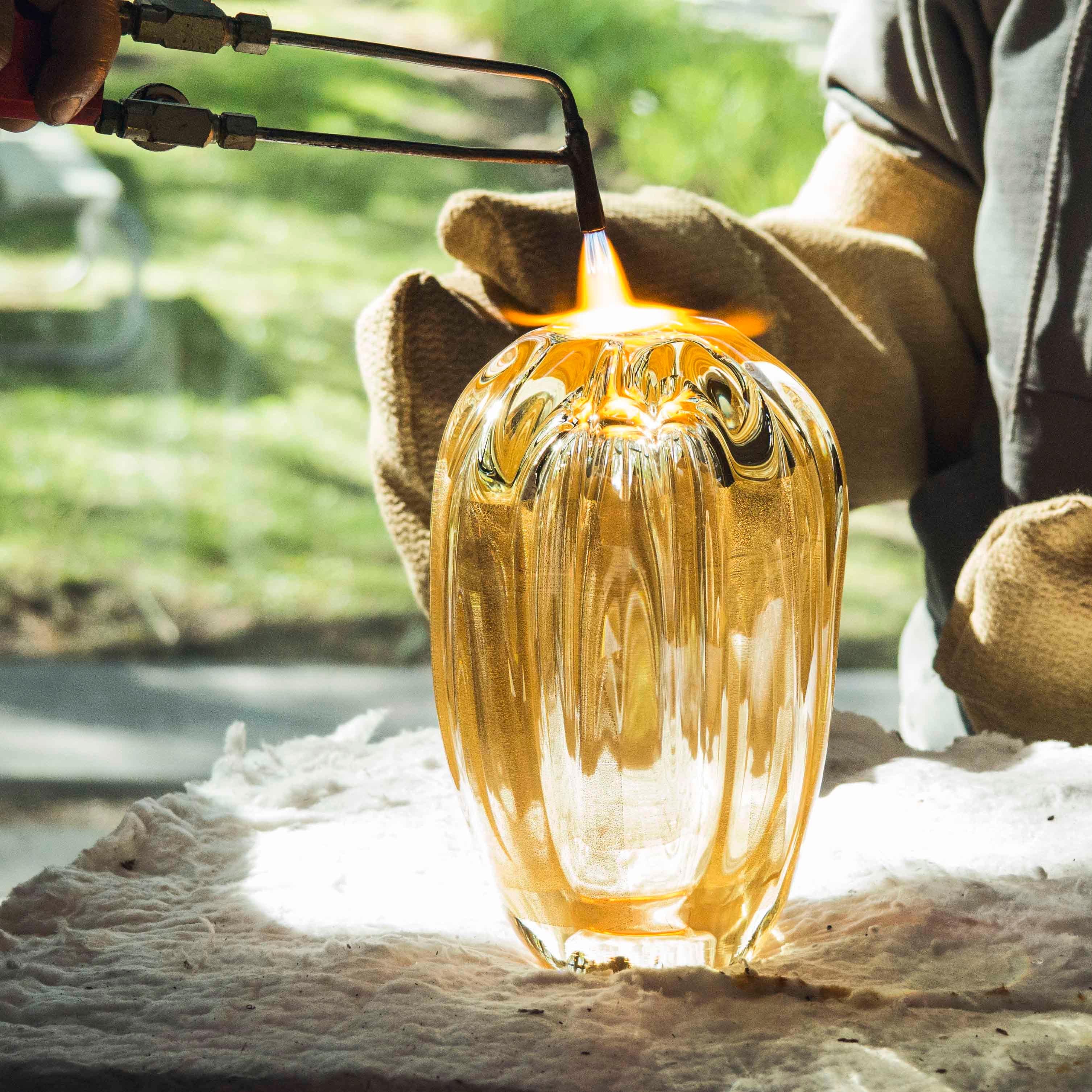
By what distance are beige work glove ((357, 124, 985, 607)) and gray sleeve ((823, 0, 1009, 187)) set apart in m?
0.02

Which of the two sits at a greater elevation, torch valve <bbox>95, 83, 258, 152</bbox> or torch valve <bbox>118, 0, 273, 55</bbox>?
torch valve <bbox>118, 0, 273, 55</bbox>

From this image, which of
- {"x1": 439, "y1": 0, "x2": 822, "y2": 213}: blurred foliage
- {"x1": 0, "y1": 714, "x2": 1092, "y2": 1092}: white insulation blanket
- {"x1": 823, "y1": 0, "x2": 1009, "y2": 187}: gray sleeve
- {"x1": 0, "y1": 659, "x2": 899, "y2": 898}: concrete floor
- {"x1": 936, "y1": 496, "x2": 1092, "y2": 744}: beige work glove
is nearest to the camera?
{"x1": 0, "y1": 714, "x2": 1092, "y2": 1092}: white insulation blanket

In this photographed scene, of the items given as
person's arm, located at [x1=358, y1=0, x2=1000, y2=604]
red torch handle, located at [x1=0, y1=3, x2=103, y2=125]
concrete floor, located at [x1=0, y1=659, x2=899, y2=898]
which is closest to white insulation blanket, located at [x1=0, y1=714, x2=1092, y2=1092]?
person's arm, located at [x1=358, y1=0, x2=1000, y2=604]

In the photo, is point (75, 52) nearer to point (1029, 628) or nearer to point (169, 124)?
point (169, 124)

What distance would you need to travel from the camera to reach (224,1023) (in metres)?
0.38

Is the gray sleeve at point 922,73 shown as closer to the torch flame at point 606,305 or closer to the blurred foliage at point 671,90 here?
the torch flame at point 606,305

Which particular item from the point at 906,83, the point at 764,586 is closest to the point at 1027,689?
the point at 764,586

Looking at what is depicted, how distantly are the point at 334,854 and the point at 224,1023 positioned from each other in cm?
15

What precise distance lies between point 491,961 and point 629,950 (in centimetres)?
5

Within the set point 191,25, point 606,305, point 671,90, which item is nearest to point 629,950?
point 606,305

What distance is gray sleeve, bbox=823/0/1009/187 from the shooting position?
2.31 ft

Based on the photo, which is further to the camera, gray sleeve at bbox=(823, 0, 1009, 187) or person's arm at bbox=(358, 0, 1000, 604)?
gray sleeve at bbox=(823, 0, 1009, 187)

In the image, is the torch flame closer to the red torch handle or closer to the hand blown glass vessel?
the hand blown glass vessel

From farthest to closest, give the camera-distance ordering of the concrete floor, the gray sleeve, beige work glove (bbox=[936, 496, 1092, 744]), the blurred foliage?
the blurred foliage
the concrete floor
the gray sleeve
beige work glove (bbox=[936, 496, 1092, 744])
